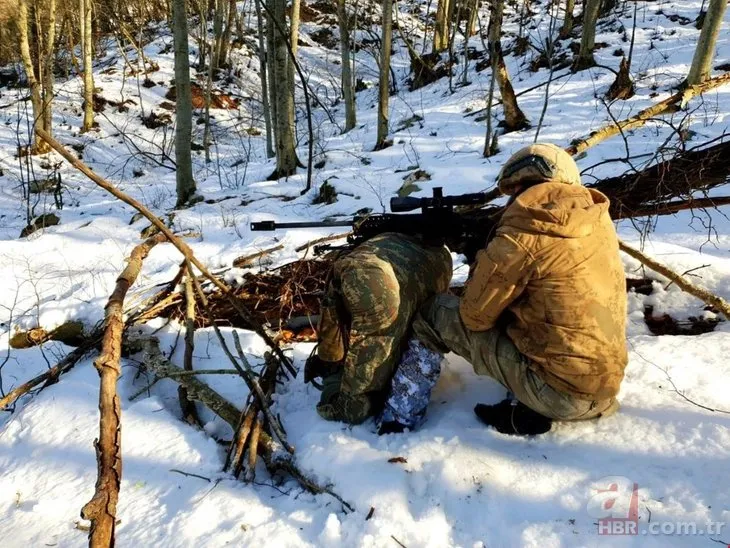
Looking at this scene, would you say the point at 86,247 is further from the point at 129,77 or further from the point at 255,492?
the point at 129,77

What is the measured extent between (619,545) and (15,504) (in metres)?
2.66

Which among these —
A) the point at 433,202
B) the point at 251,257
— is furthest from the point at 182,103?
the point at 433,202

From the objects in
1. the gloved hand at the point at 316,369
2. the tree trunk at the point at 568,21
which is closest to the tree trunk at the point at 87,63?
the tree trunk at the point at 568,21

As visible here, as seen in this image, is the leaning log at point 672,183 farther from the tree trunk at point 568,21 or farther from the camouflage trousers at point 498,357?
the tree trunk at point 568,21

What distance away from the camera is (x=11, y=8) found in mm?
14797

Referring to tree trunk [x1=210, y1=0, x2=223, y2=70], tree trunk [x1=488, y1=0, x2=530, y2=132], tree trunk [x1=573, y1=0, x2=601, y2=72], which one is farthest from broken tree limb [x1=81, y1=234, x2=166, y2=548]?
tree trunk [x1=210, y1=0, x2=223, y2=70]

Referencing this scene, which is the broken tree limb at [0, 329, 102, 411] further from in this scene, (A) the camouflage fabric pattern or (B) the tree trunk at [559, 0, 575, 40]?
(B) the tree trunk at [559, 0, 575, 40]

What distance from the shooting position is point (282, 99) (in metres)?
8.18

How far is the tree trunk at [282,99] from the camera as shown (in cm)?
761

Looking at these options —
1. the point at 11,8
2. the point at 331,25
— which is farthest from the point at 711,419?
the point at 331,25

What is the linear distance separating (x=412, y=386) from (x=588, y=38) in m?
11.5

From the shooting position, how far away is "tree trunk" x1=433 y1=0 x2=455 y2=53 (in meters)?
16.7

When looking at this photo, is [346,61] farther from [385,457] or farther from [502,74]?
[385,457]

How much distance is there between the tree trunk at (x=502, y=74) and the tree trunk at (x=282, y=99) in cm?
343
